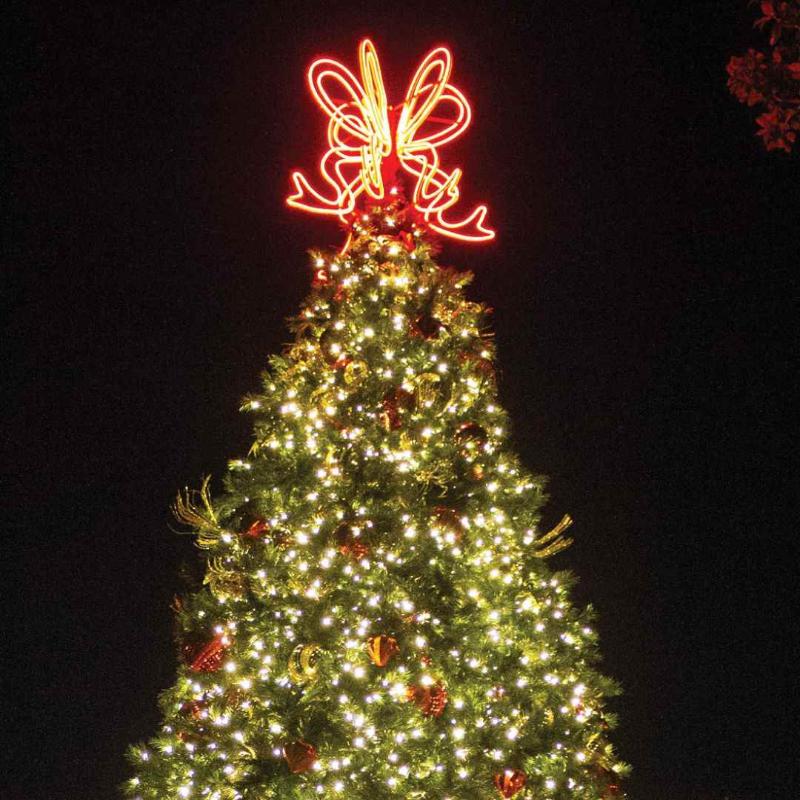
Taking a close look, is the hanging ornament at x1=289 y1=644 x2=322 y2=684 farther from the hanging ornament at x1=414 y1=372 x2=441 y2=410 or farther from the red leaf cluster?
the red leaf cluster

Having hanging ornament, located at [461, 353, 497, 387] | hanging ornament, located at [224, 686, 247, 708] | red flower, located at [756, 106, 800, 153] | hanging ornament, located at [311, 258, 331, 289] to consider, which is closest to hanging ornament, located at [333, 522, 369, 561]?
hanging ornament, located at [224, 686, 247, 708]

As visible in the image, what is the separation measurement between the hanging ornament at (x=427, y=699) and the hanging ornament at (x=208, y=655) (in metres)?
0.78

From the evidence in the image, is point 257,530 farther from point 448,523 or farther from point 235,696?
point 448,523

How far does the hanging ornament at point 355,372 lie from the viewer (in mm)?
3510

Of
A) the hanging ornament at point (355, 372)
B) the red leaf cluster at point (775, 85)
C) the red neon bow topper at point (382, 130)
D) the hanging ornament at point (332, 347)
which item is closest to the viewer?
the red leaf cluster at point (775, 85)

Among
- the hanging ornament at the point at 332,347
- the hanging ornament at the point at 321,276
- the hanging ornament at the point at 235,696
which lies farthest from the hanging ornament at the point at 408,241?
the hanging ornament at the point at 235,696

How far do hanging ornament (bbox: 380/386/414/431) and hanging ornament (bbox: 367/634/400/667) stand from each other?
2.68 feet

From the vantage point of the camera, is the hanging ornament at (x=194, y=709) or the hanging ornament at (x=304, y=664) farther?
the hanging ornament at (x=194, y=709)

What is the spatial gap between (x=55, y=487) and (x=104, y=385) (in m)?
0.69

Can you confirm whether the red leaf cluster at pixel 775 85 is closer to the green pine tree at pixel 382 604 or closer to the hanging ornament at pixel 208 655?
the green pine tree at pixel 382 604

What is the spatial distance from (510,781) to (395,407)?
1449 millimetres

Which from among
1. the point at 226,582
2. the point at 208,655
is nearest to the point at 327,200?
the point at 226,582

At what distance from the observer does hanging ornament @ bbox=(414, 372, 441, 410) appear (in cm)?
346

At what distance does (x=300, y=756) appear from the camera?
3.02 m
